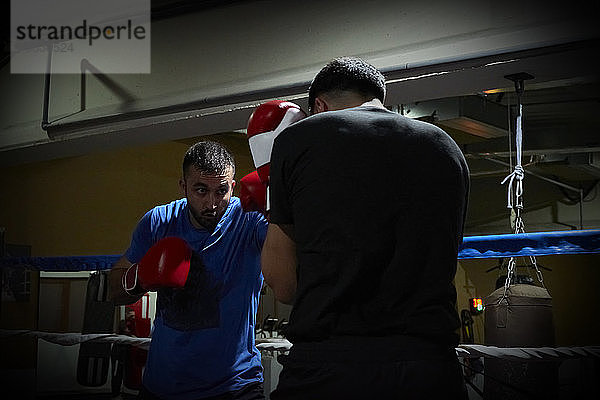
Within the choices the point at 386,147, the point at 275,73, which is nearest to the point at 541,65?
the point at 275,73

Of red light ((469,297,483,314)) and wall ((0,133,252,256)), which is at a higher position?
wall ((0,133,252,256))

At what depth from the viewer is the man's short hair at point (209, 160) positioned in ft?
6.72

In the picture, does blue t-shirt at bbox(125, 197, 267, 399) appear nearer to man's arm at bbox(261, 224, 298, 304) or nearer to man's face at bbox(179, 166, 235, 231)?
man's face at bbox(179, 166, 235, 231)

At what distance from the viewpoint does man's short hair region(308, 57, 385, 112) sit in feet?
4.14

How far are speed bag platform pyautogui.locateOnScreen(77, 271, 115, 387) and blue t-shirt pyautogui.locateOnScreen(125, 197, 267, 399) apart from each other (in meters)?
3.98

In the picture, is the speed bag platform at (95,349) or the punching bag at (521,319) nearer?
the punching bag at (521,319)

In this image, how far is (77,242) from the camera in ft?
19.5

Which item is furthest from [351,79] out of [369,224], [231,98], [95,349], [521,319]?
[95,349]

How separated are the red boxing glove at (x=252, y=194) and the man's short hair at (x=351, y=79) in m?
0.53

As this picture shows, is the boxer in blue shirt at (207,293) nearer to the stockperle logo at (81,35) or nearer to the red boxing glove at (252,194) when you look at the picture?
the red boxing glove at (252,194)

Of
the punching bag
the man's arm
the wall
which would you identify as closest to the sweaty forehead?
the man's arm

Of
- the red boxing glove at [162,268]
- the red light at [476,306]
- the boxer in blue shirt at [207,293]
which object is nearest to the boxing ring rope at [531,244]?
the boxer in blue shirt at [207,293]

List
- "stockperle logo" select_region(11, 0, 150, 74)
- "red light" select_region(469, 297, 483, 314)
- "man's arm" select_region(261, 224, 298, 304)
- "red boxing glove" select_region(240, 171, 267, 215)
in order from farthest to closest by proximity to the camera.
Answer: "red light" select_region(469, 297, 483, 314)
"stockperle logo" select_region(11, 0, 150, 74)
"red boxing glove" select_region(240, 171, 267, 215)
"man's arm" select_region(261, 224, 298, 304)

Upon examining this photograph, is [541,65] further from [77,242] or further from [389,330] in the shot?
[77,242]
